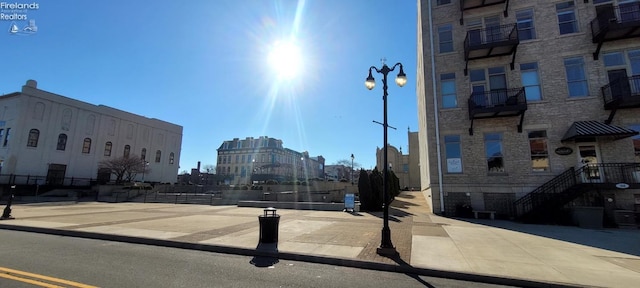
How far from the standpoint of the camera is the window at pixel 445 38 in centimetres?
1895

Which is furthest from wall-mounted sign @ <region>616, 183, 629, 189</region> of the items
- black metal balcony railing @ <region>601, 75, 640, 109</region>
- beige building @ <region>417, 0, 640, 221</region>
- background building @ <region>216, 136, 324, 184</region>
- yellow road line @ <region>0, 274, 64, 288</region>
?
background building @ <region>216, 136, 324, 184</region>

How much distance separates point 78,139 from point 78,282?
45.1 m

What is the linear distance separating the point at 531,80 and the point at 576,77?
2231 mm

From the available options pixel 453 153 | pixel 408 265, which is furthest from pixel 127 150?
pixel 408 265

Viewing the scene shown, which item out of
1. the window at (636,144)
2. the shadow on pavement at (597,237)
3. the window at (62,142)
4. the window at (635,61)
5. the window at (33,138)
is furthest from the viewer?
the window at (62,142)

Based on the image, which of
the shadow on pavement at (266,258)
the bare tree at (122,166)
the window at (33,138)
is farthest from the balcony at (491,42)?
the window at (33,138)

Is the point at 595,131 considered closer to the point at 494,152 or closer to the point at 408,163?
the point at 494,152

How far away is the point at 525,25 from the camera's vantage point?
17.8 meters

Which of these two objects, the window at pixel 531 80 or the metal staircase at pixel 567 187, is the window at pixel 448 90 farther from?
the metal staircase at pixel 567 187

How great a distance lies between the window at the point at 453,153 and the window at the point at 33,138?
4604 centimetres

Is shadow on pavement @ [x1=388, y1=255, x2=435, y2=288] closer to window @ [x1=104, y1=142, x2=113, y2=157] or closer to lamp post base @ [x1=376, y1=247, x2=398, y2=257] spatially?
lamp post base @ [x1=376, y1=247, x2=398, y2=257]

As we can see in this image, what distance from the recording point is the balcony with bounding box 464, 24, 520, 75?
54.9ft

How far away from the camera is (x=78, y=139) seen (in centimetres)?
3928

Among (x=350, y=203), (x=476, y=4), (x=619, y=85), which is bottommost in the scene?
(x=350, y=203)
